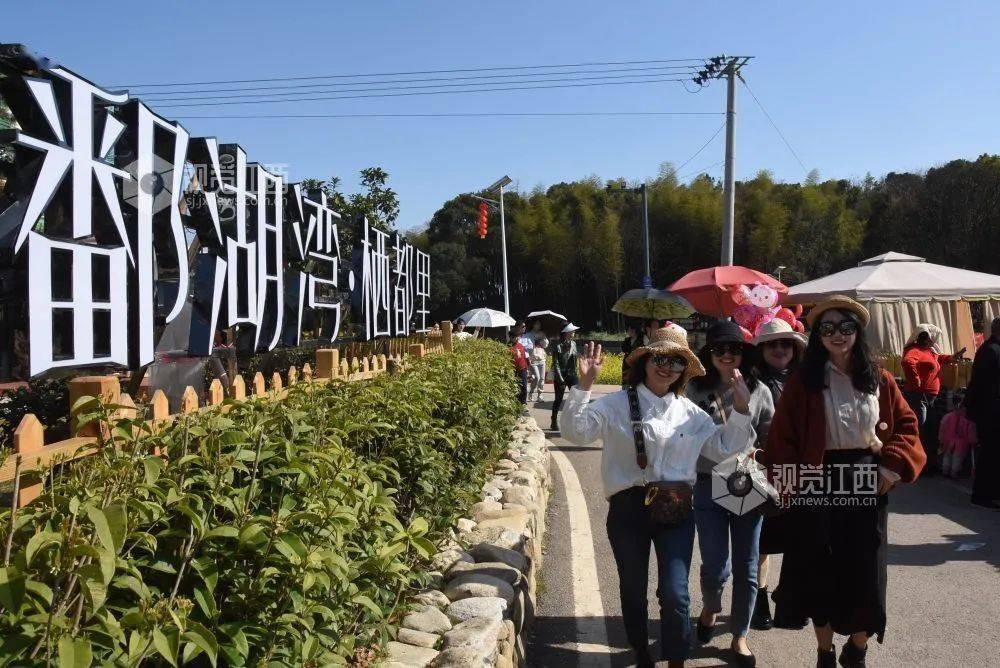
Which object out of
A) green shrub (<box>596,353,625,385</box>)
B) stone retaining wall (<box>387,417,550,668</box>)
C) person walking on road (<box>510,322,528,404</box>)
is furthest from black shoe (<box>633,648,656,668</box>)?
green shrub (<box>596,353,625,385</box>)

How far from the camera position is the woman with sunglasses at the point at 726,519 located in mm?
3939

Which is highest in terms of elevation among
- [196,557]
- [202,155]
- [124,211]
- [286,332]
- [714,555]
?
[202,155]

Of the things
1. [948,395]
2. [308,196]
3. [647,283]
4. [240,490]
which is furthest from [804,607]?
[647,283]

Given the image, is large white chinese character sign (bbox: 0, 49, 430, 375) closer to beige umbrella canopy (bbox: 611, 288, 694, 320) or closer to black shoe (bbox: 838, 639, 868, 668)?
beige umbrella canopy (bbox: 611, 288, 694, 320)

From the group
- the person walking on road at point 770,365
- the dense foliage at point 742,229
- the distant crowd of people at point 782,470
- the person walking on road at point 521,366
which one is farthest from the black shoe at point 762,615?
the dense foliage at point 742,229

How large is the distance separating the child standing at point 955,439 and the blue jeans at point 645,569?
19.4 ft

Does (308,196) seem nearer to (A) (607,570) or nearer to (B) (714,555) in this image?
(A) (607,570)

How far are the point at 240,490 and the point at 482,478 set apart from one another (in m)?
4.02

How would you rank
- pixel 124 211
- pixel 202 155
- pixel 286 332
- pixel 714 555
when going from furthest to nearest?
pixel 286 332 < pixel 202 155 < pixel 124 211 < pixel 714 555

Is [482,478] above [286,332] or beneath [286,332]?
beneath

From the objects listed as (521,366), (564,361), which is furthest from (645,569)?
(521,366)

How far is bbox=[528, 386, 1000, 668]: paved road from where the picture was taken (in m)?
3.98

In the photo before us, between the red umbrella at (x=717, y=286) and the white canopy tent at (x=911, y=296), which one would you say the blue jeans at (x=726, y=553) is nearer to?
the red umbrella at (x=717, y=286)

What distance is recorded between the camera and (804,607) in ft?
12.0
